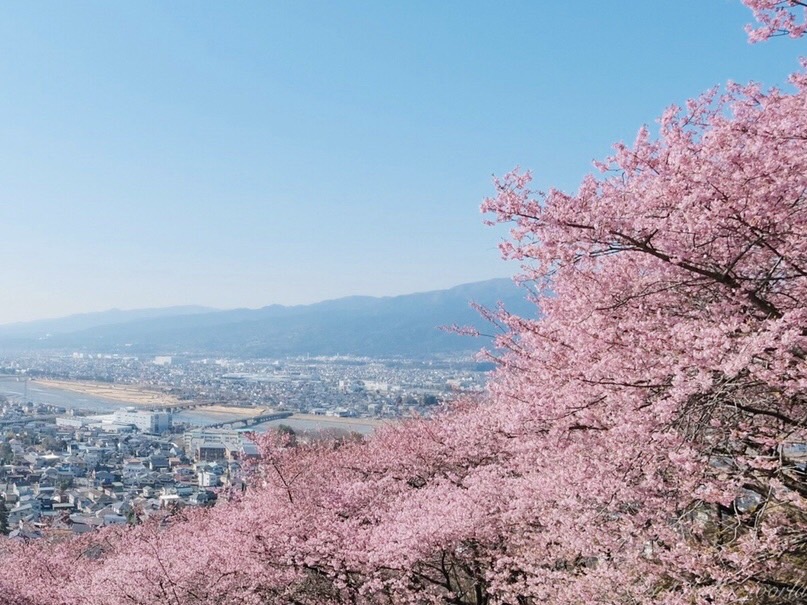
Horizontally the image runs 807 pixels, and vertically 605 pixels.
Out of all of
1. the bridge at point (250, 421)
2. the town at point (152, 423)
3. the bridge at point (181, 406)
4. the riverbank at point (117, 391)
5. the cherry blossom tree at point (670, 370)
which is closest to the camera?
the cherry blossom tree at point (670, 370)

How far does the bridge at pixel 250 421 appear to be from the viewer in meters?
57.9

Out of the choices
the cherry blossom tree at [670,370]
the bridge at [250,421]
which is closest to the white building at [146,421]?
the bridge at [250,421]

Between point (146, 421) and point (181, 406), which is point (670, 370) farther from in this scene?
point (181, 406)

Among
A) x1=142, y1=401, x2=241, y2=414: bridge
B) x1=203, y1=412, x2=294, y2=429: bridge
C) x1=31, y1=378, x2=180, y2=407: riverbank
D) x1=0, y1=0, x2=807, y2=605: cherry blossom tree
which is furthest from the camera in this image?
x1=31, y1=378, x2=180, y2=407: riverbank

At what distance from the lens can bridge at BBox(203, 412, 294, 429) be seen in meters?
57.9

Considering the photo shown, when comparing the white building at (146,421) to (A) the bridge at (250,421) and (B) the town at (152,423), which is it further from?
(A) the bridge at (250,421)

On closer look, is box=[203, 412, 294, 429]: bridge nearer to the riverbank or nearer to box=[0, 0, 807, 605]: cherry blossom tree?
the riverbank

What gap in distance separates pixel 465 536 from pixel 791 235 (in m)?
4.43

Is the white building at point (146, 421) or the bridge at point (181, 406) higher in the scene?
the white building at point (146, 421)

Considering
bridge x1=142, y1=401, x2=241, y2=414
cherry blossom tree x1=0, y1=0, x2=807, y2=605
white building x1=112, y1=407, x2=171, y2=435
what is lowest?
bridge x1=142, y1=401, x2=241, y2=414

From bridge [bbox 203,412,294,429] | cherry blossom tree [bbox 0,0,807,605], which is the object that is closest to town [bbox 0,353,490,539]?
bridge [bbox 203,412,294,429]

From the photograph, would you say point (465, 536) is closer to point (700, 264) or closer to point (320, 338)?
point (700, 264)

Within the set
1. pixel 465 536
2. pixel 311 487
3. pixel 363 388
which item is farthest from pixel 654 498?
pixel 363 388

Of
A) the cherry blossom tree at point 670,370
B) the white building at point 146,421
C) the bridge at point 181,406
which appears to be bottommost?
the bridge at point 181,406
